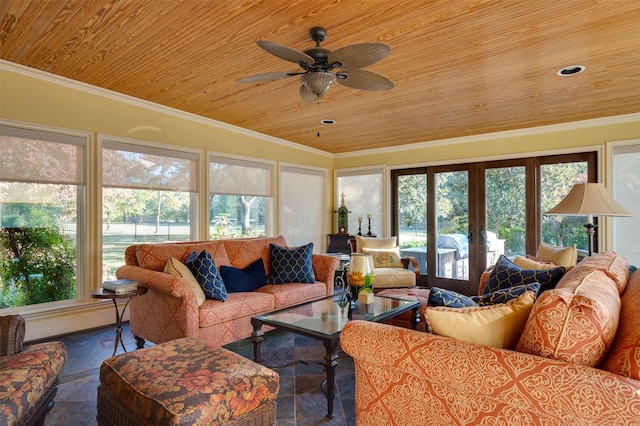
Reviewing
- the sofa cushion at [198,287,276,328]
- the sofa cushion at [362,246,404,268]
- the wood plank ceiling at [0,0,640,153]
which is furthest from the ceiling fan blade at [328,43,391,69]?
the sofa cushion at [362,246,404,268]

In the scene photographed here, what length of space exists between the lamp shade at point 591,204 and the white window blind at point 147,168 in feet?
13.2

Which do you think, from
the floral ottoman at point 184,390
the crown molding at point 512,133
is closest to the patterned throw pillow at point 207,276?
the floral ottoman at point 184,390

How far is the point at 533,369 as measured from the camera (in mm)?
1113

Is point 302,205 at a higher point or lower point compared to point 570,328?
higher

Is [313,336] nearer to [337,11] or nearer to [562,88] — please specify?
[337,11]

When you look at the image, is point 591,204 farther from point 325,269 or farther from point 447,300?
point 325,269

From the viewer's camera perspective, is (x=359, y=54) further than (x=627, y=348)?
Yes

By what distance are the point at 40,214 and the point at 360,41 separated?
131 inches

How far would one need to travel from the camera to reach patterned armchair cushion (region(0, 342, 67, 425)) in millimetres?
1404

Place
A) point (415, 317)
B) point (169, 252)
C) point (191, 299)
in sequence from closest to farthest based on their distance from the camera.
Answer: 1. point (191, 299)
2. point (415, 317)
3. point (169, 252)

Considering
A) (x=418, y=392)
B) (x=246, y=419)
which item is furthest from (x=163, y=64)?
(x=418, y=392)

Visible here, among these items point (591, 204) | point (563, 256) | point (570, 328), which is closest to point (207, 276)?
point (570, 328)

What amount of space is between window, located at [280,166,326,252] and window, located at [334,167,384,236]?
1.34 ft

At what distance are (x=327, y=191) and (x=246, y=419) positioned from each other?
526 cm
